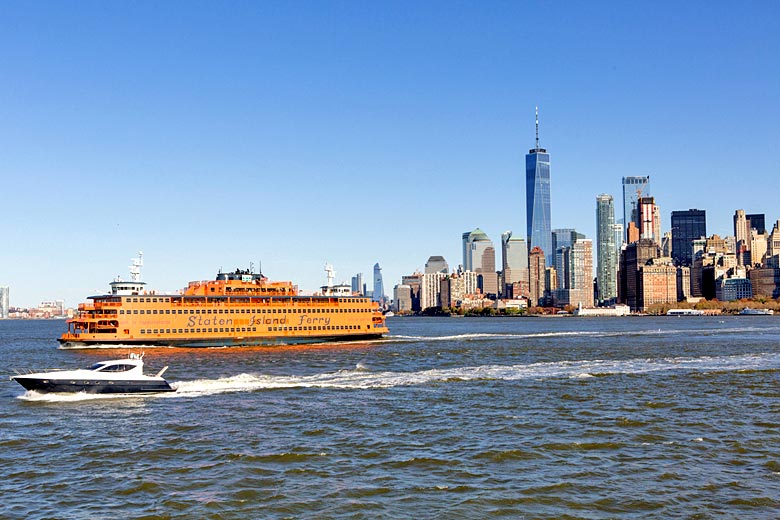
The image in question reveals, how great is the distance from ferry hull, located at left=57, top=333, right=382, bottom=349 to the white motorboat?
49.3 metres

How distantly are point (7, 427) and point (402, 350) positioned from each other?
58.9 metres

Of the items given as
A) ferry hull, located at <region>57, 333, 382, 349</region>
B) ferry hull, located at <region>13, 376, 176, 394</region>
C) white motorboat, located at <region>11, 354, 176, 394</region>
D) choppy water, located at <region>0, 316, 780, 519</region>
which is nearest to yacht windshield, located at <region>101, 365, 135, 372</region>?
white motorboat, located at <region>11, 354, 176, 394</region>

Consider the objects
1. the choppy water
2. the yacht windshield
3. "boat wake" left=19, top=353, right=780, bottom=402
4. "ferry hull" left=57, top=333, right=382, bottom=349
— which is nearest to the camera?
the choppy water

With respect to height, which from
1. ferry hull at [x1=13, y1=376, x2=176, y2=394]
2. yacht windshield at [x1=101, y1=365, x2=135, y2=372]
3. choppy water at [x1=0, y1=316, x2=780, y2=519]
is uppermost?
yacht windshield at [x1=101, y1=365, x2=135, y2=372]

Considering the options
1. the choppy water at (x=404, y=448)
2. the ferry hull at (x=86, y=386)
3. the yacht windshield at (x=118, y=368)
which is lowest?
the choppy water at (x=404, y=448)

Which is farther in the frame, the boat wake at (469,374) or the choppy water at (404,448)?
the boat wake at (469,374)

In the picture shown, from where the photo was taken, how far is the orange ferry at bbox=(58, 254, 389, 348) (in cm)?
9275

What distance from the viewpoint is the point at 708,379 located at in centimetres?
5319

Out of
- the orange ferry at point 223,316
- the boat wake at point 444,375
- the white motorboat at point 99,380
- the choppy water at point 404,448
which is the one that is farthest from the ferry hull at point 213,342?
the white motorboat at point 99,380

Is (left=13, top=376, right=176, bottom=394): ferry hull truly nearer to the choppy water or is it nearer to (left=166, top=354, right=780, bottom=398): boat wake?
the choppy water

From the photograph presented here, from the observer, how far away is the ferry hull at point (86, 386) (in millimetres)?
43188

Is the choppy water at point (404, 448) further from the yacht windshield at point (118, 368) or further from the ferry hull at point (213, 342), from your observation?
the ferry hull at point (213, 342)

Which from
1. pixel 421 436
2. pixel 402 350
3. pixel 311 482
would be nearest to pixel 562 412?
pixel 421 436

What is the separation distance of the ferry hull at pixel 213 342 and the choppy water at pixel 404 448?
43246 millimetres
